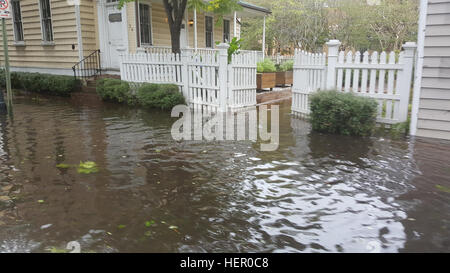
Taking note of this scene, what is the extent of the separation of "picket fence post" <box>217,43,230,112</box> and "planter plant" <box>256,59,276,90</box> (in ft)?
9.74

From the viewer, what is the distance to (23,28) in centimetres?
1605

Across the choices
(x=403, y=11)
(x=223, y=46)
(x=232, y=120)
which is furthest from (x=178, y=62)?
(x=403, y=11)

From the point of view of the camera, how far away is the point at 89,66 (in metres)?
14.0

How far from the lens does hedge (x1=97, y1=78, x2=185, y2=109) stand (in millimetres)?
10164

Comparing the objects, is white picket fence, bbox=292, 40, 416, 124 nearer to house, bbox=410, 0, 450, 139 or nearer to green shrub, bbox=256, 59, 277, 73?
house, bbox=410, 0, 450, 139

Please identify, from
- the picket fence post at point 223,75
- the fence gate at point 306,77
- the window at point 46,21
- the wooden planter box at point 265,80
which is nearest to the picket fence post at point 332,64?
the fence gate at point 306,77

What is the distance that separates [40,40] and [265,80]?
1007 centimetres

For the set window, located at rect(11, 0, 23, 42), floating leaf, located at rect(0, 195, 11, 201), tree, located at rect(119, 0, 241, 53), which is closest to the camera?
floating leaf, located at rect(0, 195, 11, 201)

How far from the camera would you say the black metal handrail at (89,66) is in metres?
13.9

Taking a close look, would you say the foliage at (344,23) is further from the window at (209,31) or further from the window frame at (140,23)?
the window frame at (140,23)

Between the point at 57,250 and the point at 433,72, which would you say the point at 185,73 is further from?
the point at 57,250

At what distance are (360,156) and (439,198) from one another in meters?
1.72

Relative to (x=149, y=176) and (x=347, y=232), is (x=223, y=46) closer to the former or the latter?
(x=149, y=176)
